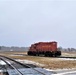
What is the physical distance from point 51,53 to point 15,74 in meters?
46.9

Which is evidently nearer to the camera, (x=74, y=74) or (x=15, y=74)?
(x=15, y=74)

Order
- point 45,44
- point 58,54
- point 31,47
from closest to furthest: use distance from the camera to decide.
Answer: point 58,54 → point 45,44 → point 31,47

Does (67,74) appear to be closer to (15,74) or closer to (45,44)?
(15,74)

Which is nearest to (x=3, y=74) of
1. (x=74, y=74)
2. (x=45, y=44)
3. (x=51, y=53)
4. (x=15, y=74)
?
(x=15, y=74)

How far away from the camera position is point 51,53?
65.3 meters

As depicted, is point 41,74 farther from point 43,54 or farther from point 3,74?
point 43,54

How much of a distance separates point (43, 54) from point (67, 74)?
1849 inches

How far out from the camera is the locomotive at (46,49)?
6538cm

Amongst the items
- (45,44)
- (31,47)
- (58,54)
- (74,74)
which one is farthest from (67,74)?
(31,47)

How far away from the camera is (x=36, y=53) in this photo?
71.2 meters

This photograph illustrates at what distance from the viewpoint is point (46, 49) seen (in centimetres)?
6812

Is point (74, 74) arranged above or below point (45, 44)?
below

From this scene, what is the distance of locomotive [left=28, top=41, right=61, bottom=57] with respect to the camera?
→ 214 ft

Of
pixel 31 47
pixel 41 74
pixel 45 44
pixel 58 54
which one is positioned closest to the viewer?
→ pixel 41 74
